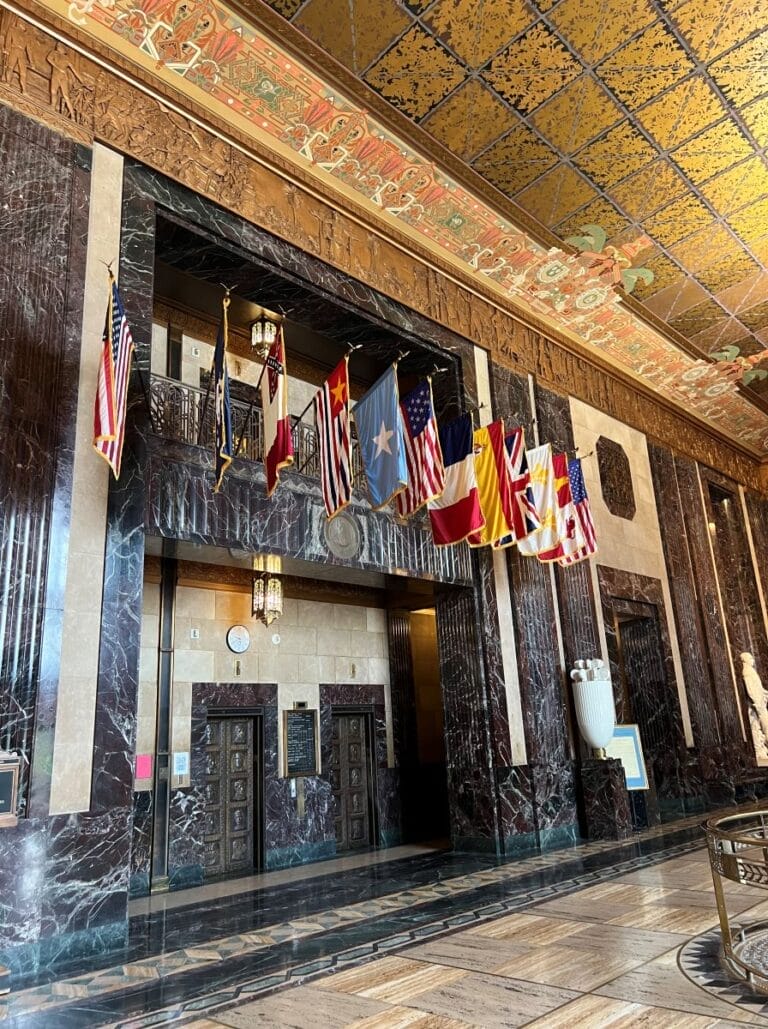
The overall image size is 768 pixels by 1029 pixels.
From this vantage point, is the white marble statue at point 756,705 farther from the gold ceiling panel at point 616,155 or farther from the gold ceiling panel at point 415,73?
the gold ceiling panel at point 415,73

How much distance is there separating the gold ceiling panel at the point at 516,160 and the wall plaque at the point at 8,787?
8756mm

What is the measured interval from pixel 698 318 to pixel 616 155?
15.8 ft

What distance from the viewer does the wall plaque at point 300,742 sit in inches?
396

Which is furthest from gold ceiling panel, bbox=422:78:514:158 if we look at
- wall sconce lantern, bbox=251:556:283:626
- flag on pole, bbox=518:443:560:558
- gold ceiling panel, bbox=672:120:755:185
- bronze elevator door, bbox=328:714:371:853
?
bronze elevator door, bbox=328:714:371:853

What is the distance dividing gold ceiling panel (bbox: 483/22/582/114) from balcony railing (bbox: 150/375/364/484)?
4659mm

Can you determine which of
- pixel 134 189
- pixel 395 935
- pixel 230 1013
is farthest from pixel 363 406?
pixel 230 1013

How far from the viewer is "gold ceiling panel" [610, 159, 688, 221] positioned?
34.1 feet

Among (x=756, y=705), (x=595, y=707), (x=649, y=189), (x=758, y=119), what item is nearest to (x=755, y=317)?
(x=649, y=189)

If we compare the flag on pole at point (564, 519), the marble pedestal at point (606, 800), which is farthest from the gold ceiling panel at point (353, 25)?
the marble pedestal at point (606, 800)

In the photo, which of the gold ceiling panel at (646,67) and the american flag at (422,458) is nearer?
the american flag at (422,458)

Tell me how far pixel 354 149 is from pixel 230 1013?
873cm

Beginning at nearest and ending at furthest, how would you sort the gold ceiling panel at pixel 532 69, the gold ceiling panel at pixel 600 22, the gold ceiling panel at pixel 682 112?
1. the gold ceiling panel at pixel 600 22
2. the gold ceiling panel at pixel 532 69
3. the gold ceiling panel at pixel 682 112

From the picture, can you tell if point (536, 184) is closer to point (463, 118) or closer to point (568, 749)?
point (463, 118)

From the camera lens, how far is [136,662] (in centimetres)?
625
